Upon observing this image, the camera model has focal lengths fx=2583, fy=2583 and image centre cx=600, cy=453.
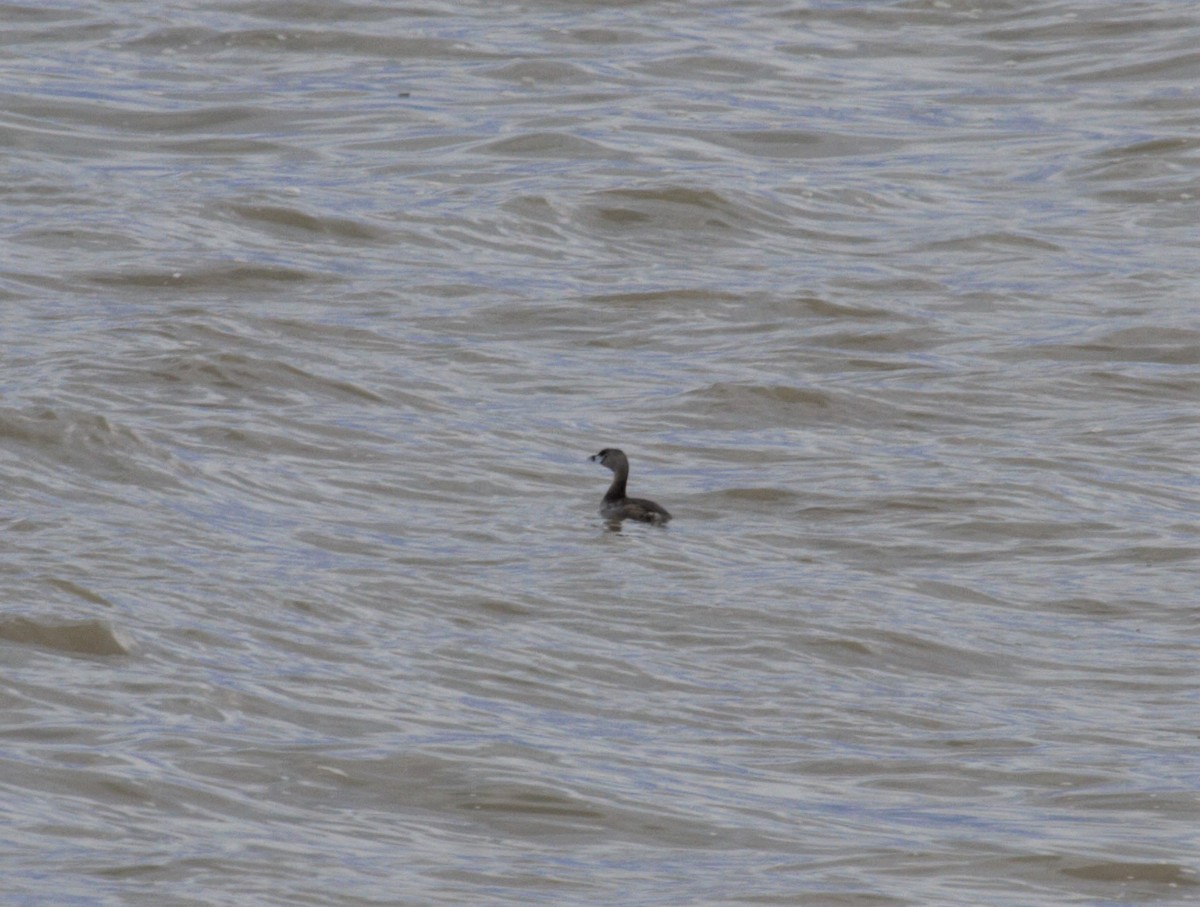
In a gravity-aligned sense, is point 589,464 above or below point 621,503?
below

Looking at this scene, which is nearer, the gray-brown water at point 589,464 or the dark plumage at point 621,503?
the gray-brown water at point 589,464

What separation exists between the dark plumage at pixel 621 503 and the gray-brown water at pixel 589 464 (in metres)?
0.12

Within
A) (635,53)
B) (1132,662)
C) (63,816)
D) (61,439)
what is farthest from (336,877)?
(635,53)

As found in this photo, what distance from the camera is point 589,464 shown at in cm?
1309

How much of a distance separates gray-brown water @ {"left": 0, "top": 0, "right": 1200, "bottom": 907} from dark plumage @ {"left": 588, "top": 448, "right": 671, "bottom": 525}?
119 millimetres

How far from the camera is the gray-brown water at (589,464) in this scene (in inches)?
309

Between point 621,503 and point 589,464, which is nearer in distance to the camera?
point 621,503

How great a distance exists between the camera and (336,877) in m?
7.21

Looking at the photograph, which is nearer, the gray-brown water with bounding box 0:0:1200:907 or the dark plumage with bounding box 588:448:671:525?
the gray-brown water with bounding box 0:0:1200:907

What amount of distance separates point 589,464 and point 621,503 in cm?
117

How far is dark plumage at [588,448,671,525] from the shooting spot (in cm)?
1180

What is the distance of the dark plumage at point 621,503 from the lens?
11.8 meters

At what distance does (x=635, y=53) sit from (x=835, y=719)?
51.7 feet

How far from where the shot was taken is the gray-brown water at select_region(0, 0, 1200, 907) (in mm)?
7848
